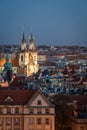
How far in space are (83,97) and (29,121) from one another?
7.72 metres

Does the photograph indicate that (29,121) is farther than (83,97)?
No

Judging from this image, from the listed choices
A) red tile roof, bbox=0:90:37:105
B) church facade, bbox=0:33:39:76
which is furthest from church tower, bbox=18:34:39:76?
red tile roof, bbox=0:90:37:105

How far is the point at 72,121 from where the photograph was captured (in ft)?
139

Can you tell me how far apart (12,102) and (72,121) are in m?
4.34

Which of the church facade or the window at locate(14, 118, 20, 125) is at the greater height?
the church facade

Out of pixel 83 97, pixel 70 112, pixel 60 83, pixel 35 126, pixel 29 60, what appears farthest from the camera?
pixel 29 60

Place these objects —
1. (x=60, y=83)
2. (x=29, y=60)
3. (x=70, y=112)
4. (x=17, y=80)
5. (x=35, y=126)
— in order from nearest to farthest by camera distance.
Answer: (x=35, y=126)
(x=70, y=112)
(x=17, y=80)
(x=60, y=83)
(x=29, y=60)

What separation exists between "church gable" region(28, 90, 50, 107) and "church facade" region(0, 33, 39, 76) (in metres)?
56.7

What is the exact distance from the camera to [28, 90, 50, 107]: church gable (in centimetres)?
4009

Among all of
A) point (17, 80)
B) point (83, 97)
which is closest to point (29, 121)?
point (83, 97)

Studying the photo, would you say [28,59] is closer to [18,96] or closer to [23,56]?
[23,56]

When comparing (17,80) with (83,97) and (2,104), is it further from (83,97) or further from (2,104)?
(2,104)

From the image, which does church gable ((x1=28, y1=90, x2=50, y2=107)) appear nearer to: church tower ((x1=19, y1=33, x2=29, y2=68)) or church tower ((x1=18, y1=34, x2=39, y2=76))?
church tower ((x1=18, y1=34, x2=39, y2=76))

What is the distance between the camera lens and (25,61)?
364 feet
